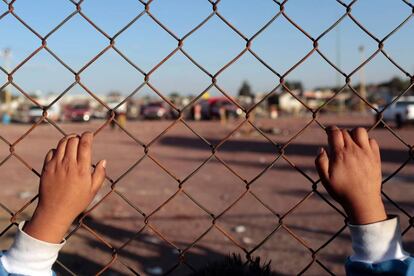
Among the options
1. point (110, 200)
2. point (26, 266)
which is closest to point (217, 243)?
point (110, 200)

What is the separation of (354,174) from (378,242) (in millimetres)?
228

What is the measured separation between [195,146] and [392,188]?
980 centimetres

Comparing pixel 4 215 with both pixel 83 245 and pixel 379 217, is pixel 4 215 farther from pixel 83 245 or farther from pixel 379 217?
pixel 379 217

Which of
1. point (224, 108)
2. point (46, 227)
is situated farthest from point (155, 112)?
point (46, 227)

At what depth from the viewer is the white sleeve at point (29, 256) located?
4.83 feet

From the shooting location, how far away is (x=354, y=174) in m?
1.69

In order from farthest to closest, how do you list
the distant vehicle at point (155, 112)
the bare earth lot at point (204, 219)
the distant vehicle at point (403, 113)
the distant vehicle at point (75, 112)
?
1. the distant vehicle at point (155, 112)
2. the distant vehicle at point (75, 112)
3. the distant vehicle at point (403, 113)
4. the bare earth lot at point (204, 219)

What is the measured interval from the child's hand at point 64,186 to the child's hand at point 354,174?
2.48ft

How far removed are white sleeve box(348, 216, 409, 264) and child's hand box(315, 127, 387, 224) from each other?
0.03m

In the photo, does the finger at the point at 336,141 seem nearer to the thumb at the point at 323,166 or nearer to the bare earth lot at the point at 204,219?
the thumb at the point at 323,166

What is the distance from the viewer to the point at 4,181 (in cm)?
969

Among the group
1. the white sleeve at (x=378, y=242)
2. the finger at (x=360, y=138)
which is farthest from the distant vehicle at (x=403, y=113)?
the white sleeve at (x=378, y=242)

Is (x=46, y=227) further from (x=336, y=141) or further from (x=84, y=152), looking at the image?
(x=336, y=141)

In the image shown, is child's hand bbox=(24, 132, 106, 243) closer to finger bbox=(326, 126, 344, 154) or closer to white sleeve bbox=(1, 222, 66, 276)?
white sleeve bbox=(1, 222, 66, 276)
